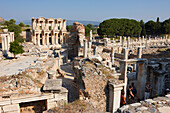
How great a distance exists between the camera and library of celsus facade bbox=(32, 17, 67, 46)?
46.5 metres

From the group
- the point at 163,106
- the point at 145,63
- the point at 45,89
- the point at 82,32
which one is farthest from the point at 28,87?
the point at 82,32

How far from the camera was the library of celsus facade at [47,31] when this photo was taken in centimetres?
4653

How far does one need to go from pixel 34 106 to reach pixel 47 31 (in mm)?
43895

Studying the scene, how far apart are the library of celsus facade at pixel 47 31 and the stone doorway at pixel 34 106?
133ft

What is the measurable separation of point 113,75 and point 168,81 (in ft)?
17.9

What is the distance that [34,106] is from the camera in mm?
6363

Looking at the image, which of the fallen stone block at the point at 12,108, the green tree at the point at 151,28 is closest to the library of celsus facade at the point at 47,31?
the fallen stone block at the point at 12,108

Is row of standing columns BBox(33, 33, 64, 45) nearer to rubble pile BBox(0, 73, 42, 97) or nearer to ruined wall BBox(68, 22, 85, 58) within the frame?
ruined wall BBox(68, 22, 85, 58)

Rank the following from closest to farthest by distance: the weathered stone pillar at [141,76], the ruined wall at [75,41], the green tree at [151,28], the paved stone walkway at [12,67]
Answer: the weathered stone pillar at [141,76] < the paved stone walkway at [12,67] < the ruined wall at [75,41] < the green tree at [151,28]

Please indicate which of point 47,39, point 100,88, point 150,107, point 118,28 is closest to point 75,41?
point 47,39

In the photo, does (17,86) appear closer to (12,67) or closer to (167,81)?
(167,81)

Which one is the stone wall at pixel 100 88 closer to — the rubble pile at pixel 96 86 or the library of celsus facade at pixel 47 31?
the rubble pile at pixel 96 86

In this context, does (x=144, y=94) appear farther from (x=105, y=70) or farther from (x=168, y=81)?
(x=105, y=70)

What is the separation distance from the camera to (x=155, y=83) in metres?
10.8
